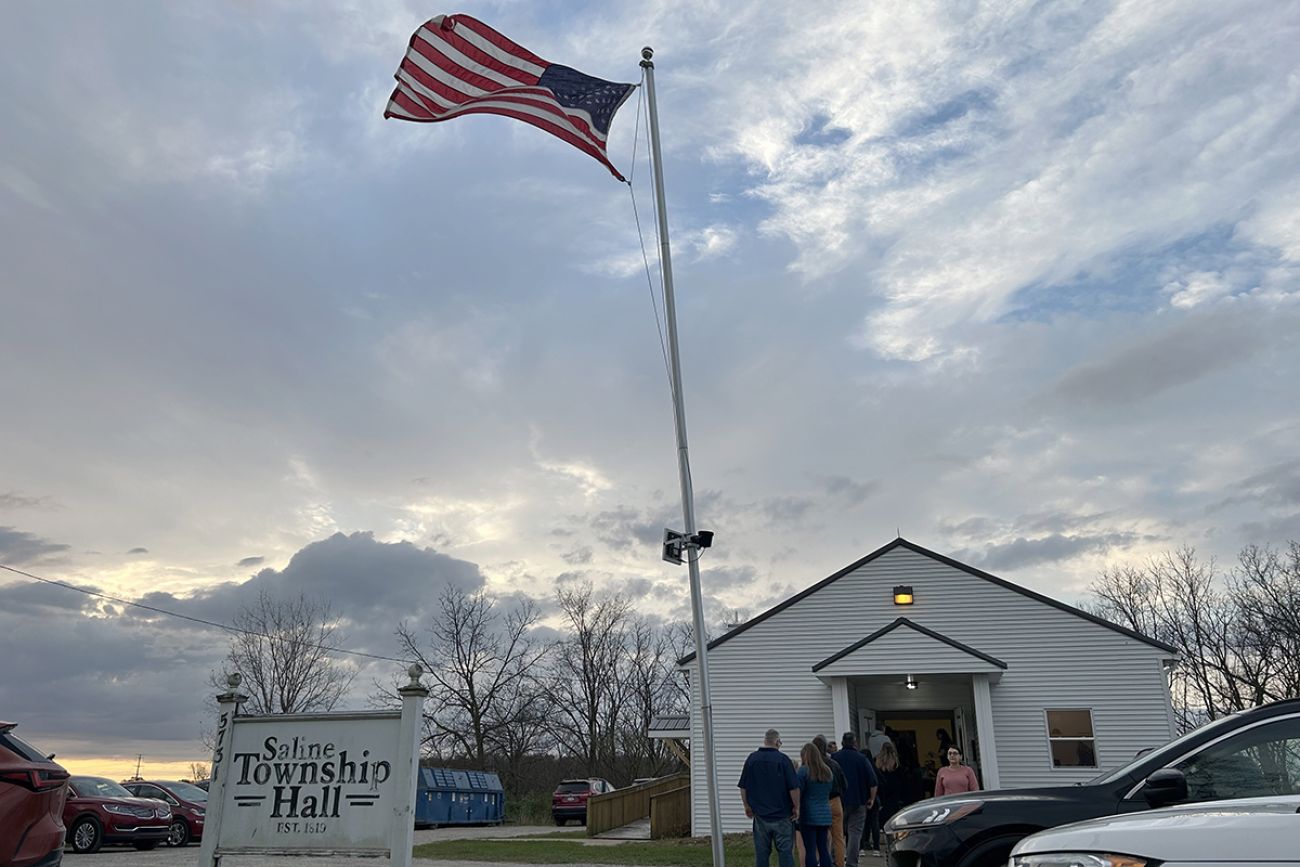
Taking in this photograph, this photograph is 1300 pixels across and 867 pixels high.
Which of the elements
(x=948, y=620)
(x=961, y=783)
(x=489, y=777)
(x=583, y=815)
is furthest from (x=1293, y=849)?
(x=489, y=777)

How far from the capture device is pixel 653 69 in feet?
38.4

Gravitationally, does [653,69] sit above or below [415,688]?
above

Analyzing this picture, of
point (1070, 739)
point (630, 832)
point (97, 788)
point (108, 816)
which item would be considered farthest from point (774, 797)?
point (630, 832)

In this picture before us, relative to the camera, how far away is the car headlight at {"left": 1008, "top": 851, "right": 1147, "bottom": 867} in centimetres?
308

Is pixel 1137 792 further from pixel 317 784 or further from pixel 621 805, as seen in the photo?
pixel 621 805

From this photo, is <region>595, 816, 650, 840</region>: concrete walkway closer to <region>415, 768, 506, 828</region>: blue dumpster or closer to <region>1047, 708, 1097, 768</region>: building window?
<region>415, 768, 506, 828</region>: blue dumpster

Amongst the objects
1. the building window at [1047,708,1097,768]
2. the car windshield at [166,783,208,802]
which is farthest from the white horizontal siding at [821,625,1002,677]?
the car windshield at [166,783,208,802]

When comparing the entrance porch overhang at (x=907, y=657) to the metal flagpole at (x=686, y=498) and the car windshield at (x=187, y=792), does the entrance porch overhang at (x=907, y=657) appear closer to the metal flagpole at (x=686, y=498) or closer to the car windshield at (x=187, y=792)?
the metal flagpole at (x=686, y=498)

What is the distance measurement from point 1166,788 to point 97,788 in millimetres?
19192

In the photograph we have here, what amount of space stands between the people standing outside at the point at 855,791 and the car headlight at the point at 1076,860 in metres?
9.65

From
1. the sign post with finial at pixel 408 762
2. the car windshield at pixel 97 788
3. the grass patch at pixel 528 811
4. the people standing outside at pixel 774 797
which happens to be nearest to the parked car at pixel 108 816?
the car windshield at pixel 97 788

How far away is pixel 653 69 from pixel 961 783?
8.99 meters

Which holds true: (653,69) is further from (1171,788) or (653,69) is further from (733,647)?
(733,647)

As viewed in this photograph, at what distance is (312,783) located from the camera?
8133 millimetres
